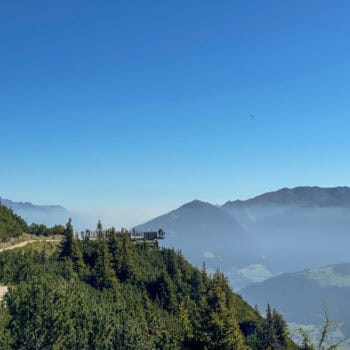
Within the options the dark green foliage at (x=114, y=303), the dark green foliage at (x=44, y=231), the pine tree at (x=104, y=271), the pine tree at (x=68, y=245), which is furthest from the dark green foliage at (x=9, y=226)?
the pine tree at (x=104, y=271)

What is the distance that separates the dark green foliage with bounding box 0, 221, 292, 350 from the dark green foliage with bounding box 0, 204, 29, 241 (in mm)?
9045

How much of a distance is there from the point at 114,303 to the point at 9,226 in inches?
1760

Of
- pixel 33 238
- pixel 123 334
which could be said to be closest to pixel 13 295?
pixel 123 334

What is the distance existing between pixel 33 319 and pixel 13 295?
5750mm

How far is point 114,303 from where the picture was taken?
67562 mm

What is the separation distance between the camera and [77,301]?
5275 cm

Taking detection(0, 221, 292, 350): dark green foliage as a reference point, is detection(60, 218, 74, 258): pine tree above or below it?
above

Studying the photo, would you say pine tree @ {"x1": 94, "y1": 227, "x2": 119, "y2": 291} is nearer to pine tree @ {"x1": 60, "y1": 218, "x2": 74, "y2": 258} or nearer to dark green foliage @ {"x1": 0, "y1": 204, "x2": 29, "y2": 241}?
pine tree @ {"x1": 60, "y1": 218, "x2": 74, "y2": 258}

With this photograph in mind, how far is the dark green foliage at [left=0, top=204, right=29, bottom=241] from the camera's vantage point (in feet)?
309

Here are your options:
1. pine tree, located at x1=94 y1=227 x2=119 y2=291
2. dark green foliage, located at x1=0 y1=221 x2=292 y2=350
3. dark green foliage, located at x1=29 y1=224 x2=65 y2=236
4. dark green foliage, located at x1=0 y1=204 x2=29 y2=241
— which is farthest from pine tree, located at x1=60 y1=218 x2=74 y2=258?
dark green foliage, located at x1=29 y1=224 x2=65 y2=236

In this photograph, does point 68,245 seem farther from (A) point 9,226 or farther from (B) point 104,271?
(A) point 9,226

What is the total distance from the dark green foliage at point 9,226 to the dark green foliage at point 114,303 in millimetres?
9045

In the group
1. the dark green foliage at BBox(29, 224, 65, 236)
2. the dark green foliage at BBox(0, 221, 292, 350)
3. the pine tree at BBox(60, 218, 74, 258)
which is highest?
the dark green foliage at BBox(29, 224, 65, 236)

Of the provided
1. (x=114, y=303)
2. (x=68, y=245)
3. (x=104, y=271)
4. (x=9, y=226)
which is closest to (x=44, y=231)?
(x=9, y=226)
